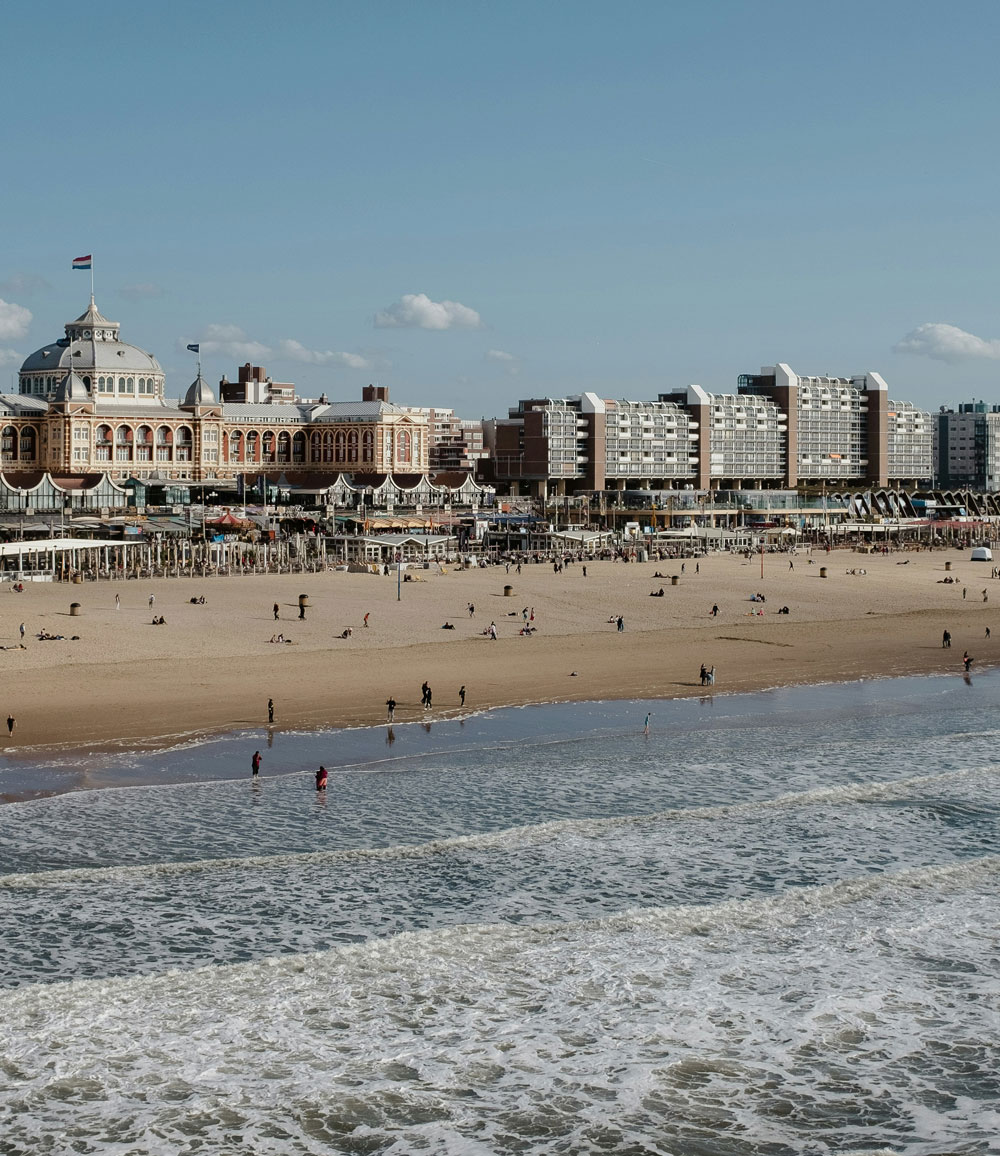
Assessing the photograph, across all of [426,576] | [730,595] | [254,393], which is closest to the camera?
[730,595]

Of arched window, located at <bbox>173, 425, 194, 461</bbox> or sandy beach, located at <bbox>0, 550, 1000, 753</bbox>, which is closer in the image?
sandy beach, located at <bbox>0, 550, 1000, 753</bbox>

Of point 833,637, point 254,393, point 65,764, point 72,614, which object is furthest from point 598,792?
point 254,393

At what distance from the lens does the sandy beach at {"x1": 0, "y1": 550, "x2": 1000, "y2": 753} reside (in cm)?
3659

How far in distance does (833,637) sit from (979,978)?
3357cm

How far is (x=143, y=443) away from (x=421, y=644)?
298ft

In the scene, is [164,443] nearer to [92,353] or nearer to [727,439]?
[92,353]

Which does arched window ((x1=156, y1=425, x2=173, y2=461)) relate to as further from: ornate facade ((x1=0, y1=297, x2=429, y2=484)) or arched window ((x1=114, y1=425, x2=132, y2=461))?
arched window ((x1=114, y1=425, x2=132, y2=461))

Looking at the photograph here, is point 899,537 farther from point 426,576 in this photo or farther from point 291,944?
point 291,944

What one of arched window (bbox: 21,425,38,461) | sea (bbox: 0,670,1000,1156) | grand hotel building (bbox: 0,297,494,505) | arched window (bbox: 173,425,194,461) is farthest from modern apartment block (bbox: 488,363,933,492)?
sea (bbox: 0,670,1000,1156)

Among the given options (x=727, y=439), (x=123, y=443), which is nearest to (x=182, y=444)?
(x=123, y=443)

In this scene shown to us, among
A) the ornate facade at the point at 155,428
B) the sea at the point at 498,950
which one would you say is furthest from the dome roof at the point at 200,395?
the sea at the point at 498,950

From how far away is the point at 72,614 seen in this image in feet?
169

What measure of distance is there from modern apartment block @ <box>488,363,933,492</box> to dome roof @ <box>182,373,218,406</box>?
4028cm

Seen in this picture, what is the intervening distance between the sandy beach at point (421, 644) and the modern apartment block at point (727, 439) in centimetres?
8922
